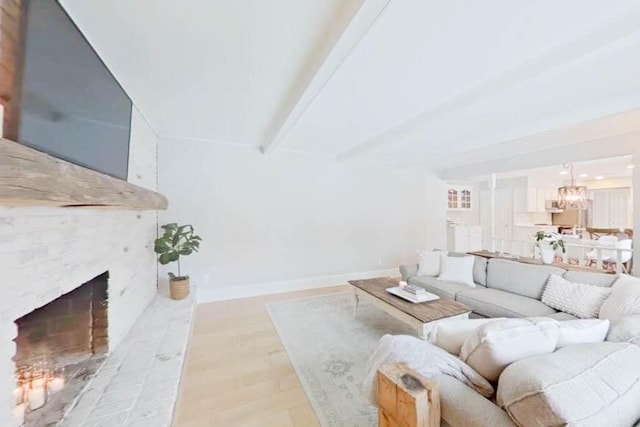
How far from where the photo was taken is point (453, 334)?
54.1 inches

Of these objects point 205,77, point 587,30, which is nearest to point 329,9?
point 205,77

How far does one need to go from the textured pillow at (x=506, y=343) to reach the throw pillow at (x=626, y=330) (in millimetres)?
892

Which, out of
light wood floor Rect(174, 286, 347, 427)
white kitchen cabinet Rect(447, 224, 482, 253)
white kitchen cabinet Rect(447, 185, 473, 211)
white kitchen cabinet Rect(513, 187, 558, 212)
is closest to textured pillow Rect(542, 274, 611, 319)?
light wood floor Rect(174, 286, 347, 427)

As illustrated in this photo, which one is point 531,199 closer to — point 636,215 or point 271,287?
point 636,215

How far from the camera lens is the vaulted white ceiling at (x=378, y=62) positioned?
1.42 m

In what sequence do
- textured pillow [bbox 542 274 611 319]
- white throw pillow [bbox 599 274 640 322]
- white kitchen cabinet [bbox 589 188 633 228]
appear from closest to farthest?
1. white throw pillow [bbox 599 274 640 322]
2. textured pillow [bbox 542 274 611 319]
3. white kitchen cabinet [bbox 589 188 633 228]

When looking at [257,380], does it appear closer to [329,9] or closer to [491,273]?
[329,9]

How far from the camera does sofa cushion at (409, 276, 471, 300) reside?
315 cm

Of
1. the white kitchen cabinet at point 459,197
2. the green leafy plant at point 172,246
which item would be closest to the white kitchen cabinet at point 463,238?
the white kitchen cabinet at point 459,197

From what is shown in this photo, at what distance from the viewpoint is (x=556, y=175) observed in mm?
6414

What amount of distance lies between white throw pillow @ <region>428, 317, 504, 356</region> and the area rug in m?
0.80

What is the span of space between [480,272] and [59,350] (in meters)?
4.23

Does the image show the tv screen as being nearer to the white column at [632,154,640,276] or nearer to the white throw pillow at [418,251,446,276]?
the white throw pillow at [418,251,446,276]

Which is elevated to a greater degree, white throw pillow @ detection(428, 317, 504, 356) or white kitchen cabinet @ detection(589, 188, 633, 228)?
white kitchen cabinet @ detection(589, 188, 633, 228)
